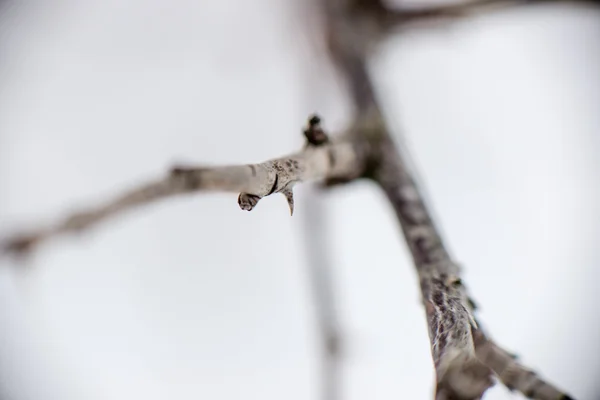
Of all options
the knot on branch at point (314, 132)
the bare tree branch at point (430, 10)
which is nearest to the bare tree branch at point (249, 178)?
the knot on branch at point (314, 132)

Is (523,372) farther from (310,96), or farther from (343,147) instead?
(310,96)

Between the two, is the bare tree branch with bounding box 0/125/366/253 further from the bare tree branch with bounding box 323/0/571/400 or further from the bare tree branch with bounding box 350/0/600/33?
the bare tree branch with bounding box 350/0/600/33

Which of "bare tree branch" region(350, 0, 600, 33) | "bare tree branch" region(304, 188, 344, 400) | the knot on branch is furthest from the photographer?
"bare tree branch" region(304, 188, 344, 400)

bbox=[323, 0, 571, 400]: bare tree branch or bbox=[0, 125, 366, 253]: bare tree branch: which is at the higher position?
bbox=[0, 125, 366, 253]: bare tree branch

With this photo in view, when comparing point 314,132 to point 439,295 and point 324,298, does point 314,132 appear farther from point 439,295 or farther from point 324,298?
point 324,298

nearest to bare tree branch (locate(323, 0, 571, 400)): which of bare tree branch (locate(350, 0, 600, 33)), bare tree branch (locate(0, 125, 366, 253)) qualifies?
bare tree branch (locate(0, 125, 366, 253))

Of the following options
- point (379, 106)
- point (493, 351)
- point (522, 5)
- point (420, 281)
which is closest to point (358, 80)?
point (379, 106)

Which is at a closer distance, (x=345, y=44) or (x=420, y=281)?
(x=420, y=281)

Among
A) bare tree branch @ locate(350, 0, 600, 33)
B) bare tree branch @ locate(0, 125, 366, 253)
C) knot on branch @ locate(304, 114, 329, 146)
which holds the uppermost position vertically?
bare tree branch @ locate(350, 0, 600, 33)
